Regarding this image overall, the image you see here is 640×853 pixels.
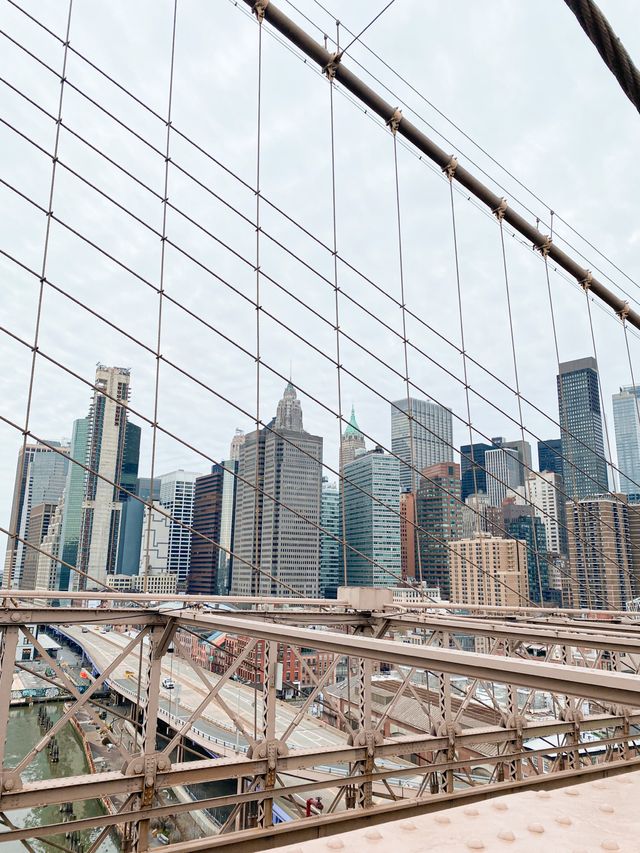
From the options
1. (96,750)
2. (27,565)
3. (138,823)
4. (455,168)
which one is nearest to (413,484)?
(455,168)

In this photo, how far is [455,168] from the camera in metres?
12.6

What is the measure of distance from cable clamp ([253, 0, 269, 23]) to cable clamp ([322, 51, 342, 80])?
57.7 inches

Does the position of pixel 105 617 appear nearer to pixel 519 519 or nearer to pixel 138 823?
pixel 138 823

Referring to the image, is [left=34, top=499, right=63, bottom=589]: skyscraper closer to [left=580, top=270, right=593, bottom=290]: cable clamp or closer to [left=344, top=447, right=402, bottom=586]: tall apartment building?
[left=344, top=447, right=402, bottom=586]: tall apartment building

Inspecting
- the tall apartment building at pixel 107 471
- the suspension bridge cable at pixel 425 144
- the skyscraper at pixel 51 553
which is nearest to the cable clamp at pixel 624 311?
the suspension bridge cable at pixel 425 144

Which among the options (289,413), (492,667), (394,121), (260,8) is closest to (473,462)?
(289,413)

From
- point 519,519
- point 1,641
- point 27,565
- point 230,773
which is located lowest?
point 230,773

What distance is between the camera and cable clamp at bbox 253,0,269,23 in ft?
30.6

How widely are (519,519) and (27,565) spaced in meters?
16.4

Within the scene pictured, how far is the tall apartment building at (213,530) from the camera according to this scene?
10.5m

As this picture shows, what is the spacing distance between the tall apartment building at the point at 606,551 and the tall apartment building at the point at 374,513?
4.38m

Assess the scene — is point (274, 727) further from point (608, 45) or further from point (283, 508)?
point (283, 508)

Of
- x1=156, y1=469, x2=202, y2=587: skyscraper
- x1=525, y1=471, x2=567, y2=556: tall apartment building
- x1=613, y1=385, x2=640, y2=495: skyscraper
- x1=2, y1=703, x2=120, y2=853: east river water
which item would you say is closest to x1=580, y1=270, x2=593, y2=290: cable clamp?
x1=525, y1=471, x2=567, y2=556: tall apartment building

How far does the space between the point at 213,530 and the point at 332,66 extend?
32.5 feet
